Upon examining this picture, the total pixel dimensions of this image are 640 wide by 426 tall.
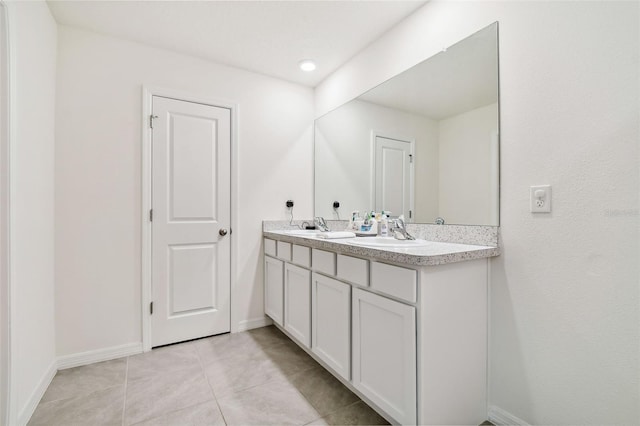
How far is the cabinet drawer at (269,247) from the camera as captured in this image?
254 centimetres

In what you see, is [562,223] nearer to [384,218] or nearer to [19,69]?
[384,218]

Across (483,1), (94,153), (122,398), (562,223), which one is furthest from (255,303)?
(483,1)

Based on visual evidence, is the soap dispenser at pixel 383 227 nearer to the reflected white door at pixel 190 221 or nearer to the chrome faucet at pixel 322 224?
the chrome faucet at pixel 322 224

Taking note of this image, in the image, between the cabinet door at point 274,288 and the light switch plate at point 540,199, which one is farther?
the cabinet door at point 274,288

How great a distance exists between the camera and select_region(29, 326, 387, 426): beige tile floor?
1.50 metres

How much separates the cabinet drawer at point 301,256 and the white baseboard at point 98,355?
1353mm

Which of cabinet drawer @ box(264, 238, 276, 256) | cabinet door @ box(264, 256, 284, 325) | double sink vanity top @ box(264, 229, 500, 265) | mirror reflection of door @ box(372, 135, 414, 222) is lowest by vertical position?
cabinet door @ box(264, 256, 284, 325)

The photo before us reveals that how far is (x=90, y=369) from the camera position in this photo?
6.50 ft

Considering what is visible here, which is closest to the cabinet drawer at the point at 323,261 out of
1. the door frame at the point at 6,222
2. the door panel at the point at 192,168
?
the door panel at the point at 192,168

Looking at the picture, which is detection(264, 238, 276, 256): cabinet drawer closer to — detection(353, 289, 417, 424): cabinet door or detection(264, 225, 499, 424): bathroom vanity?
detection(264, 225, 499, 424): bathroom vanity

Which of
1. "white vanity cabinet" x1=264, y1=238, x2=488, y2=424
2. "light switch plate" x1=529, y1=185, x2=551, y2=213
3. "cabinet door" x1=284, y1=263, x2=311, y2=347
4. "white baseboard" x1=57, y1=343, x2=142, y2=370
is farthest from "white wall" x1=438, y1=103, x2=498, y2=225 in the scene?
"white baseboard" x1=57, y1=343, x2=142, y2=370

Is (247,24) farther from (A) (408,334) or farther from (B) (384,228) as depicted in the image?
(A) (408,334)

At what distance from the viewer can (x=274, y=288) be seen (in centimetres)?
252

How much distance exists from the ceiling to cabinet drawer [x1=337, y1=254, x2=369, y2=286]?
62.3 inches
